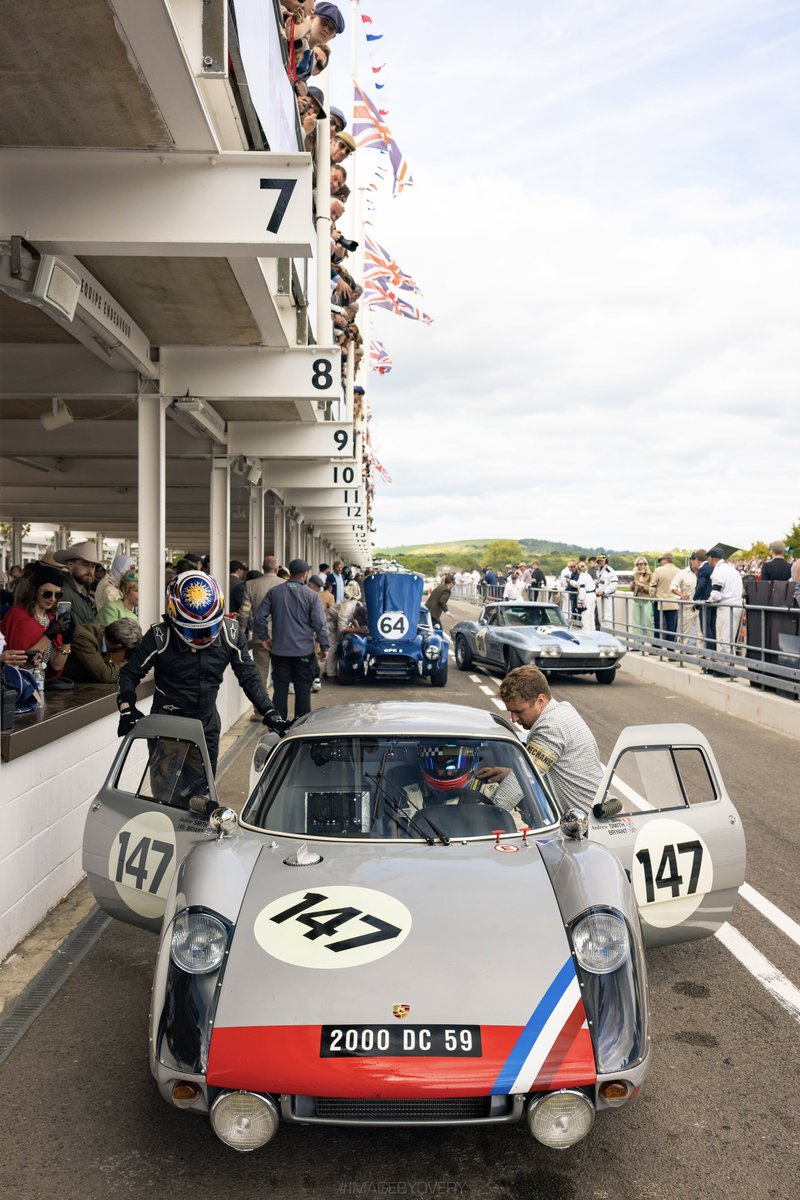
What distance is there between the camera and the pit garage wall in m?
4.98

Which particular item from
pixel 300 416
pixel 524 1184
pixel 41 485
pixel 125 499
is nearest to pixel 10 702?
pixel 524 1184

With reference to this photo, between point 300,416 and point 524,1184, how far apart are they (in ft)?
40.1

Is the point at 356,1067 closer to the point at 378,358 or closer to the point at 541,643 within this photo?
the point at 541,643

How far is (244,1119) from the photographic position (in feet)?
9.48

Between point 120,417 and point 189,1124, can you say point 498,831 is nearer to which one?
point 189,1124

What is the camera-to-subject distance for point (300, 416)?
14.4 m

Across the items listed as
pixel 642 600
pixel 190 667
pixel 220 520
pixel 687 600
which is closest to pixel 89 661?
pixel 190 667

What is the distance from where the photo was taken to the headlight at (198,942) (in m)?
3.22

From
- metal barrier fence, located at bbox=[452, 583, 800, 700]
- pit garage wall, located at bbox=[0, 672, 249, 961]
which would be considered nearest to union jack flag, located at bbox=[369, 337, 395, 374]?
metal barrier fence, located at bbox=[452, 583, 800, 700]

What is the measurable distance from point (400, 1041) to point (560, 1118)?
476 mm

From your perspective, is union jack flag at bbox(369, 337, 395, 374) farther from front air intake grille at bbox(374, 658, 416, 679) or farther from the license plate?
the license plate

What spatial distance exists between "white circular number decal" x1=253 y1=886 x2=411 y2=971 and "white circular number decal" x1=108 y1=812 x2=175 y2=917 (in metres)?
1.06

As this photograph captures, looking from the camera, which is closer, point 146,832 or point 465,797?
point 465,797

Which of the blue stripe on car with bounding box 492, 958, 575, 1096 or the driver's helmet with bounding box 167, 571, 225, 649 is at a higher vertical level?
the driver's helmet with bounding box 167, 571, 225, 649
